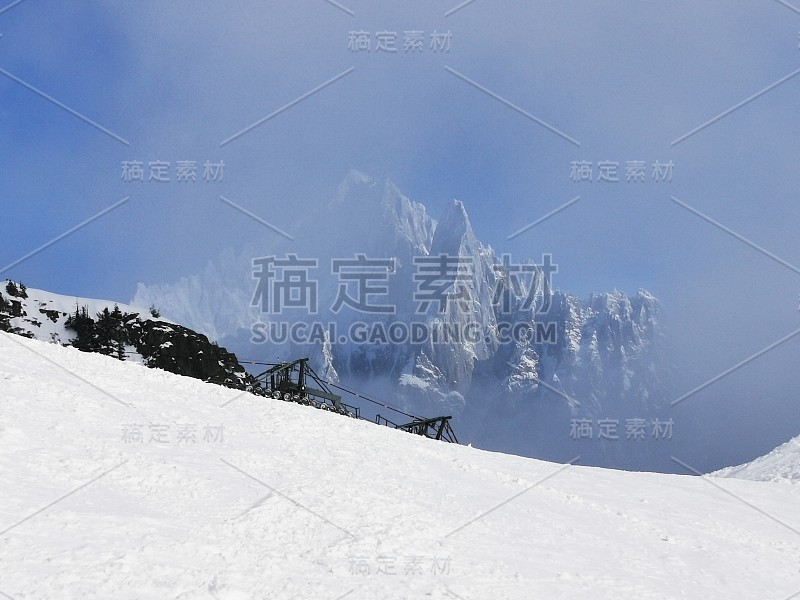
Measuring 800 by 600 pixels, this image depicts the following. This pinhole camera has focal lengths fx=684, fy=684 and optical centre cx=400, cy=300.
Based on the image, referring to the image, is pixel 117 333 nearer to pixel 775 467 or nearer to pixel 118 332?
pixel 118 332

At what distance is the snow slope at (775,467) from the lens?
25.9 metres

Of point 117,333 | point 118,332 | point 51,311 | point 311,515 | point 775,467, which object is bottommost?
point 311,515

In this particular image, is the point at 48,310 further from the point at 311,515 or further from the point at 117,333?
the point at 311,515

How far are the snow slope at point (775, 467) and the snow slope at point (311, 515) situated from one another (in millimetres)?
4389

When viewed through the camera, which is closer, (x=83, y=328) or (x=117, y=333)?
(x=83, y=328)

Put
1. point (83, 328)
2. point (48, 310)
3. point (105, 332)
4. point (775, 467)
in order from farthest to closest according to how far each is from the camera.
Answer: point (48, 310) → point (83, 328) → point (105, 332) → point (775, 467)

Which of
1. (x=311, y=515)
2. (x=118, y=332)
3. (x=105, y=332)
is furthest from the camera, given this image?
(x=118, y=332)

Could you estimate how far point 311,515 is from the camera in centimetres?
1241

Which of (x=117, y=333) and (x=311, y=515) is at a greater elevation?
(x=117, y=333)

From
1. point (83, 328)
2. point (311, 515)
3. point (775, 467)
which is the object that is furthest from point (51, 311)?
point (311, 515)

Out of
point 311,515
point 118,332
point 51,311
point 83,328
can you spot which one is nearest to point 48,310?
point 51,311

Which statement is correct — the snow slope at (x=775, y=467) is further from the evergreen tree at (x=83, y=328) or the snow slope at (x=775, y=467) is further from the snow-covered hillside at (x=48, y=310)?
the evergreen tree at (x=83, y=328)

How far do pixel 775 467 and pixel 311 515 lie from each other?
73.2 ft

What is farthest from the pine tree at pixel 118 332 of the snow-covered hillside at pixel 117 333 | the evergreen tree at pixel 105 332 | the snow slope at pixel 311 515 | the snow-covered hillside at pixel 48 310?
the snow slope at pixel 311 515
